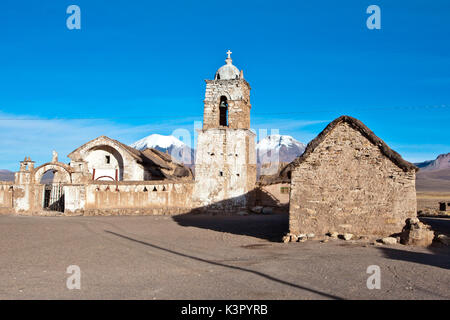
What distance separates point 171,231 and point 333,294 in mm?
10846

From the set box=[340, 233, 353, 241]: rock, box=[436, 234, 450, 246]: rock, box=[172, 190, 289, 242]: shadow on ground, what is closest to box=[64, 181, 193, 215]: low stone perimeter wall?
box=[172, 190, 289, 242]: shadow on ground

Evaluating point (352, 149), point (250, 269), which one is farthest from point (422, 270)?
point (352, 149)

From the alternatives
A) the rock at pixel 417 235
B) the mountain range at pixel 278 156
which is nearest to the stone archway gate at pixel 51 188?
the rock at pixel 417 235

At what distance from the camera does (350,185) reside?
12695 mm

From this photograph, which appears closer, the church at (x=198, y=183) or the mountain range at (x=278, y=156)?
the church at (x=198, y=183)

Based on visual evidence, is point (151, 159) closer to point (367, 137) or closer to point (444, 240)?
point (367, 137)

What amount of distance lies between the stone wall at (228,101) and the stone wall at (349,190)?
42.0 ft

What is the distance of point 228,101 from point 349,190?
14.4 metres

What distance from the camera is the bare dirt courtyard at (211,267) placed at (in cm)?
661

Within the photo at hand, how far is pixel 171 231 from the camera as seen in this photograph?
16.5 metres

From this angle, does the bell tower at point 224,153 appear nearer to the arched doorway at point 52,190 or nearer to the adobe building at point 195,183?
the adobe building at point 195,183

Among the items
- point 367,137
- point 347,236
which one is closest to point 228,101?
point 367,137

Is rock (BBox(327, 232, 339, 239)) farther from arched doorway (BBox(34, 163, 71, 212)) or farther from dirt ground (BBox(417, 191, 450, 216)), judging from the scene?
arched doorway (BBox(34, 163, 71, 212))
